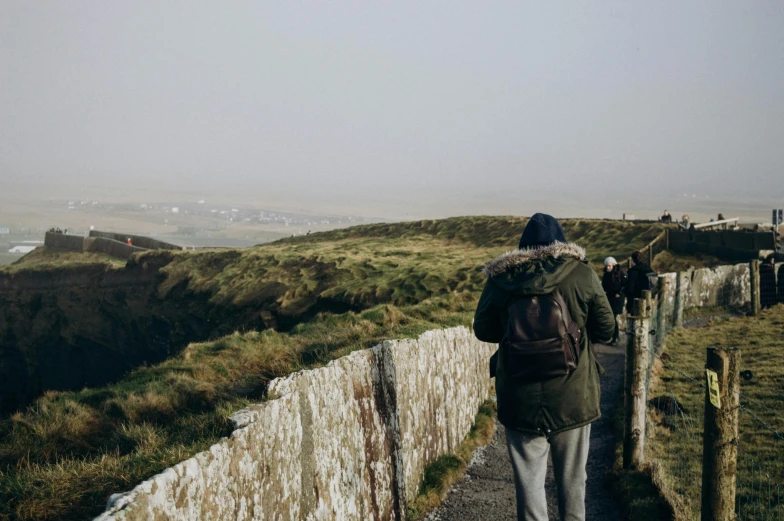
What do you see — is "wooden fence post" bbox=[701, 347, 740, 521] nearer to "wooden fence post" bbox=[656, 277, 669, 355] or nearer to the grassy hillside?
the grassy hillside

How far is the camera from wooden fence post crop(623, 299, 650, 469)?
7.66 m

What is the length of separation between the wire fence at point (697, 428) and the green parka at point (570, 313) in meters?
0.98

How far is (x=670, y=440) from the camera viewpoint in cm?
932

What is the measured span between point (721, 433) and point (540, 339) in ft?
5.49

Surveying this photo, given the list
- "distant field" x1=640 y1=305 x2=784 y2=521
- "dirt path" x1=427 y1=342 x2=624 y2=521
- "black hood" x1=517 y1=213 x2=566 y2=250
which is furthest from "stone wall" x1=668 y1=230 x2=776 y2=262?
"black hood" x1=517 y1=213 x2=566 y2=250

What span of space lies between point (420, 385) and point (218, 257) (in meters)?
30.2

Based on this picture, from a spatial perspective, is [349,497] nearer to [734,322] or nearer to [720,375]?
[720,375]

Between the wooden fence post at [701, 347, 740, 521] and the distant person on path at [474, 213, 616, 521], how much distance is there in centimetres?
83

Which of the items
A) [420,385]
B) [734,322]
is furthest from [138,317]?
[420,385]

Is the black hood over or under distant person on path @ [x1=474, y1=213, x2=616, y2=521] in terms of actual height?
over

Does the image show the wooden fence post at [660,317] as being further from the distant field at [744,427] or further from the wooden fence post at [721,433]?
the wooden fence post at [721,433]

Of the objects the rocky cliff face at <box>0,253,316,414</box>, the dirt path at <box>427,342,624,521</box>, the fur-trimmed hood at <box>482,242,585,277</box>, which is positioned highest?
the fur-trimmed hood at <box>482,242,585,277</box>

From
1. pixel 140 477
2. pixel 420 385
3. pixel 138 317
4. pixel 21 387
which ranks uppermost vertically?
pixel 140 477

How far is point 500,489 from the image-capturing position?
7816 mm
